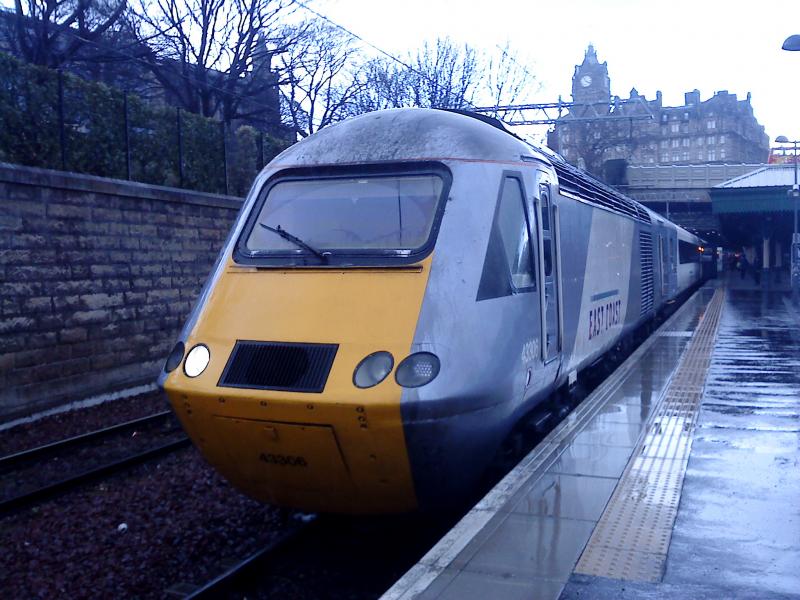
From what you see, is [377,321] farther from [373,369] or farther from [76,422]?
[76,422]

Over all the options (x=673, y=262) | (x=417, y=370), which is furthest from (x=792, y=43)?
(x=417, y=370)

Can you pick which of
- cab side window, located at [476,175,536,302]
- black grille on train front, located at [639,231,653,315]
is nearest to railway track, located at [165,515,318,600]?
cab side window, located at [476,175,536,302]

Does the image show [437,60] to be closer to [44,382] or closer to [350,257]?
[44,382]

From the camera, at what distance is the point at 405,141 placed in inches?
253

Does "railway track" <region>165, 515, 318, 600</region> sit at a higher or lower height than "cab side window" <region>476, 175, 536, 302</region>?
lower

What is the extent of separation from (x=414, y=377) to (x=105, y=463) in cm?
529

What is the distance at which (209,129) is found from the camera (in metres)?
17.0

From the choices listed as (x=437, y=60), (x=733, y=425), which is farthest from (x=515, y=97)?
(x=733, y=425)

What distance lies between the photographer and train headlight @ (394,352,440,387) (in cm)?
515

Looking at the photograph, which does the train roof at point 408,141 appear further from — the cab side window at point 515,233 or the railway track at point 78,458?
the railway track at point 78,458

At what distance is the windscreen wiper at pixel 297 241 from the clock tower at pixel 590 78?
317 ft

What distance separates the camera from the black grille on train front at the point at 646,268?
1502 centimetres

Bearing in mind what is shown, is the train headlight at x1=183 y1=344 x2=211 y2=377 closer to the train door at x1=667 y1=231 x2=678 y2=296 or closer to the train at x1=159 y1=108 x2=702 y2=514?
the train at x1=159 y1=108 x2=702 y2=514

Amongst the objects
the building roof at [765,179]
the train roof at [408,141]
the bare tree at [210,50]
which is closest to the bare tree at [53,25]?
the bare tree at [210,50]
